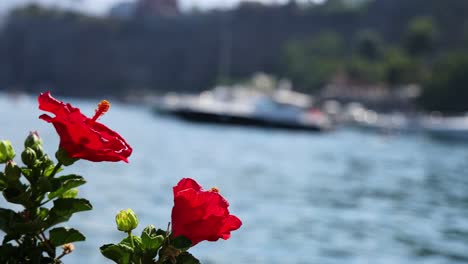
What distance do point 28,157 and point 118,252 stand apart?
29 cm

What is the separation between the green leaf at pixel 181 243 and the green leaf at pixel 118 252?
0.34 ft

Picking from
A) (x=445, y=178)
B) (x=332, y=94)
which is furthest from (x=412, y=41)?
(x=445, y=178)

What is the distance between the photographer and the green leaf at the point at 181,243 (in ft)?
6.48

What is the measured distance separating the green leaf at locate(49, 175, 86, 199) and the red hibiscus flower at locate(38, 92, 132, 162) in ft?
0.41

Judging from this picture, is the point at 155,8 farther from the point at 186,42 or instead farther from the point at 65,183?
the point at 65,183

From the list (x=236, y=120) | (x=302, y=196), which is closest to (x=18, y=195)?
(x=302, y=196)

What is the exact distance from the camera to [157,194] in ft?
75.5

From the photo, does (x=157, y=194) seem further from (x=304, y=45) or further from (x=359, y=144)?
(x=304, y=45)

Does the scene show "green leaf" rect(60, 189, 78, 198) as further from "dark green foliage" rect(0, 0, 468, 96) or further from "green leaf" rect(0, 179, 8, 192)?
"dark green foliage" rect(0, 0, 468, 96)

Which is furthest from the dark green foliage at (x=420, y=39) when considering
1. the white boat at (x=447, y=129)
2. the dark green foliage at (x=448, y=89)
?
the white boat at (x=447, y=129)

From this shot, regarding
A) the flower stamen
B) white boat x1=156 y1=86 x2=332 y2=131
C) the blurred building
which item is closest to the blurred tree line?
the blurred building

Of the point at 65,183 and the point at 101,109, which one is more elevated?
the point at 101,109

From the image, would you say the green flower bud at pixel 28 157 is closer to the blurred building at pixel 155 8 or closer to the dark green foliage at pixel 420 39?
the dark green foliage at pixel 420 39

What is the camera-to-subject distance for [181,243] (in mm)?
1979
